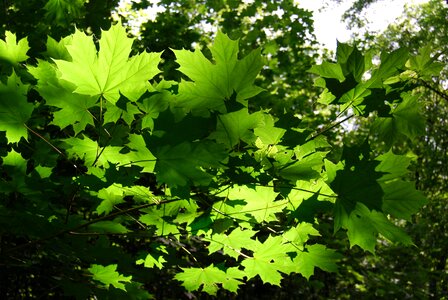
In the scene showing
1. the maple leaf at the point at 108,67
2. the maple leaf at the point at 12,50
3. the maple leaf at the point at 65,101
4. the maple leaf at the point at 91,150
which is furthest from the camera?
the maple leaf at the point at 12,50

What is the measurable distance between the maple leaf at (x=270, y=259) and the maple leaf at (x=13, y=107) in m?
1.01

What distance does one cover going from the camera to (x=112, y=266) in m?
1.84

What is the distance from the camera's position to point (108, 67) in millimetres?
1150

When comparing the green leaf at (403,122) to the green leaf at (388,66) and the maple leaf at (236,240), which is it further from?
the maple leaf at (236,240)

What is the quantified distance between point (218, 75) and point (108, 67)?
13.5 inches

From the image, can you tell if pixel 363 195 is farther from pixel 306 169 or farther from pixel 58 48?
pixel 58 48

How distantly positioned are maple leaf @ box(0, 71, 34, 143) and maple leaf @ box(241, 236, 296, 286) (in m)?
1.01

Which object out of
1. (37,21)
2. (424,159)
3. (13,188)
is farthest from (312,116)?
(424,159)

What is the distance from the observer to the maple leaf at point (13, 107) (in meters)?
→ 1.20

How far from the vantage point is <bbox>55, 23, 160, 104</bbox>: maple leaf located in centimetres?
111

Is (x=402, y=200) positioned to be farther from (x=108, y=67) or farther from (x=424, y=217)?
(x=424, y=217)

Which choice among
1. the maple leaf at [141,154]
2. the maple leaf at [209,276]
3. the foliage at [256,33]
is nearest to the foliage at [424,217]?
the foliage at [256,33]

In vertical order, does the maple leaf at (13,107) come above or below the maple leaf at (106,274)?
above

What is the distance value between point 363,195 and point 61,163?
10.4 feet
